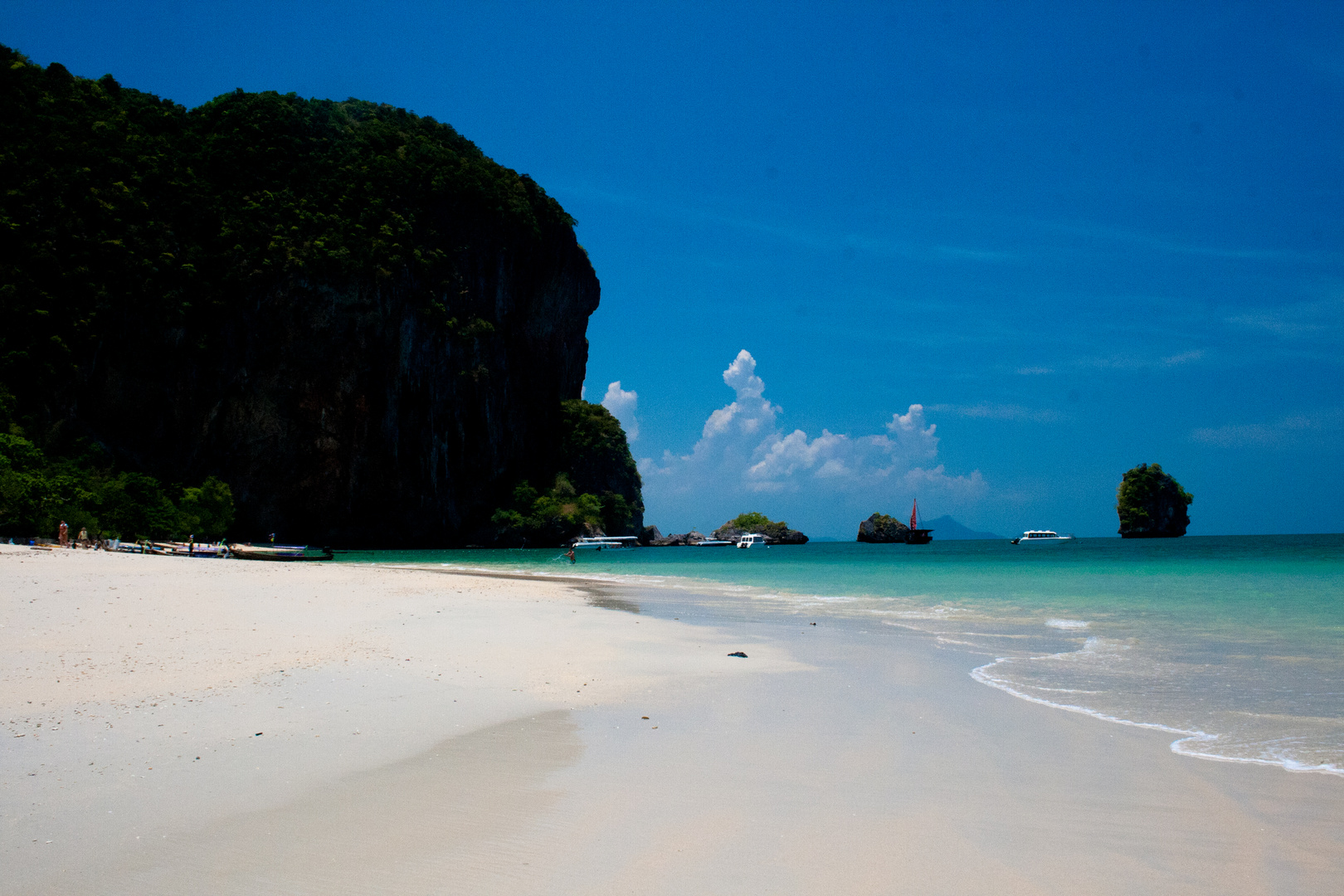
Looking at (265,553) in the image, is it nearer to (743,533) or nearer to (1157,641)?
(1157,641)

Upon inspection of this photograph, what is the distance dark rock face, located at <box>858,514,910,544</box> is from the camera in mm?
112438

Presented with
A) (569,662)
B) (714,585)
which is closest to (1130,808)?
(569,662)

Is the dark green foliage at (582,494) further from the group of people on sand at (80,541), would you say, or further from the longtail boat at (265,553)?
the group of people on sand at (80,541)

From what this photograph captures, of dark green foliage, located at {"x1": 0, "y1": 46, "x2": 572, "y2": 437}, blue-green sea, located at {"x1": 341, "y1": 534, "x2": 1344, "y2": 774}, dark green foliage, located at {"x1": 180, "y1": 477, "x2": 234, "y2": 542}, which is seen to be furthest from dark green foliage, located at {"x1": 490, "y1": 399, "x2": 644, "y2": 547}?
blue-green sea, located at {"x1": 341, "y1": 534, "x2": 1344, "y2": 774}

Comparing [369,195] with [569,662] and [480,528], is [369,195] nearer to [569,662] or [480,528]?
[480,528]

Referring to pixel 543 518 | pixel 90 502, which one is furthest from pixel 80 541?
pixel 543 518

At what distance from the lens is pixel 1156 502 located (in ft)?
361

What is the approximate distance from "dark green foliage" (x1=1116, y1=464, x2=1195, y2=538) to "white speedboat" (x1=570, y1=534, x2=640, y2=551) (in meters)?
74.0

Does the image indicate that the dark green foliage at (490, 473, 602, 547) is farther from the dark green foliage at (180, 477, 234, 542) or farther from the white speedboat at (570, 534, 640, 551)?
the dark green foliage at (180, 477, 234, 542)

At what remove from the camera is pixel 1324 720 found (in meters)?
6.80

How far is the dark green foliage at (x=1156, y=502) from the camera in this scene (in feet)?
359

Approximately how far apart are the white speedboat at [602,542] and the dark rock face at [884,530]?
40.0m

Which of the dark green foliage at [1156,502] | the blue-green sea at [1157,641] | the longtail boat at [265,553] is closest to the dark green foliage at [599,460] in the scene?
the longtail boat at [265,553]

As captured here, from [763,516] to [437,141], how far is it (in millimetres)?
75354
